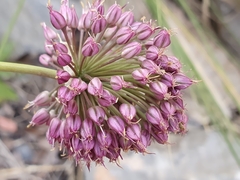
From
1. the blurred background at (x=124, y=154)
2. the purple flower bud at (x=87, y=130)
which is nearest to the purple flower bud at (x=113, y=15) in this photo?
the purple flower bud at (x=87, y=130)

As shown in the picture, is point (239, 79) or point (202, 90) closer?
point (202, 90)

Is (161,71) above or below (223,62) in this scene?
above

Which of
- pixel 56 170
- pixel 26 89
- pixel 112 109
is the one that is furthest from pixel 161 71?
pixel 26 89

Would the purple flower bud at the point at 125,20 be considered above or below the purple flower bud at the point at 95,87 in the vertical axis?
above

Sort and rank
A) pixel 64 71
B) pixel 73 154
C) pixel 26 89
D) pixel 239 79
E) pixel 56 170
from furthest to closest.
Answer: pixel 239 79 < pixel 26 89 < pixel 56 170 < pixel 73 154 < pixel 64 71

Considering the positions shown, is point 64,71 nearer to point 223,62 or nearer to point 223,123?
point 223,123

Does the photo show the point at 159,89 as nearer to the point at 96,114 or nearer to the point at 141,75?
the point at 141,75

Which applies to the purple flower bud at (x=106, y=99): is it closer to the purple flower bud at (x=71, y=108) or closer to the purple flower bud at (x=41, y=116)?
the purple flower bud at (x=71, y=108)

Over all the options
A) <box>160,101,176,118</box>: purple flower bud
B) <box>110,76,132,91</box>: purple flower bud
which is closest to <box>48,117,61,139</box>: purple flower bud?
<box>110,76,132,91</box>: purple flower bud
